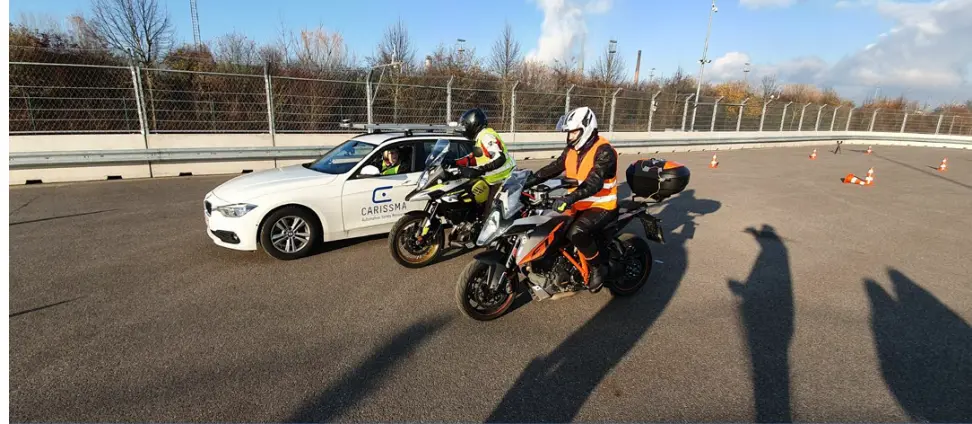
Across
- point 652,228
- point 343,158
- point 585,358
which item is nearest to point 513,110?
point 343,158

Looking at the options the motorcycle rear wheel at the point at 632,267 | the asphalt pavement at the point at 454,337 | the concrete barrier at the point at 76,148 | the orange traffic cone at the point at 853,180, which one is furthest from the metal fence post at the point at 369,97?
the orange traffic cone at the point at 853,180

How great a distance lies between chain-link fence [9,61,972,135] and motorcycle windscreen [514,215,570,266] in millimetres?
10413

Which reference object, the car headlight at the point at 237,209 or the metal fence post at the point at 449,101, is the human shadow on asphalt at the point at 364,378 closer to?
the car headlight at the point at 237,209

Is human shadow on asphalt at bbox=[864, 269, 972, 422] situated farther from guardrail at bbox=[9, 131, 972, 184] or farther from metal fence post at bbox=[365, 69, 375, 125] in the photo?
guardrail at bbox=[9, 131, 972, 184]

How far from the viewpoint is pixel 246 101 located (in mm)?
11883

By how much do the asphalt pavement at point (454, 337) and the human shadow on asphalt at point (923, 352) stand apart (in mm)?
18

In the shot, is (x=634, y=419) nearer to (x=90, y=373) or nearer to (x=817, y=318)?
(x=817, y=318)

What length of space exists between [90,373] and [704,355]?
14.5 feet

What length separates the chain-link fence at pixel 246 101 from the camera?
9.98 metres

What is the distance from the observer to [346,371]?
10.4 feet

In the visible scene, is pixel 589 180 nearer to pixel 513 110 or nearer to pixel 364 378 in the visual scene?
pixel 364 378

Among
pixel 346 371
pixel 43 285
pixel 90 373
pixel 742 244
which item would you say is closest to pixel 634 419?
pixel 346 371

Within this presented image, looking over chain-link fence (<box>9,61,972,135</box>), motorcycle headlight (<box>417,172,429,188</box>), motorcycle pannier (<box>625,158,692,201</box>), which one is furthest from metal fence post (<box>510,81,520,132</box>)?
motorcycle headlight (<box>417,172,429,188</box>)

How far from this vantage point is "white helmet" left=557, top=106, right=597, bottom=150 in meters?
3.93
